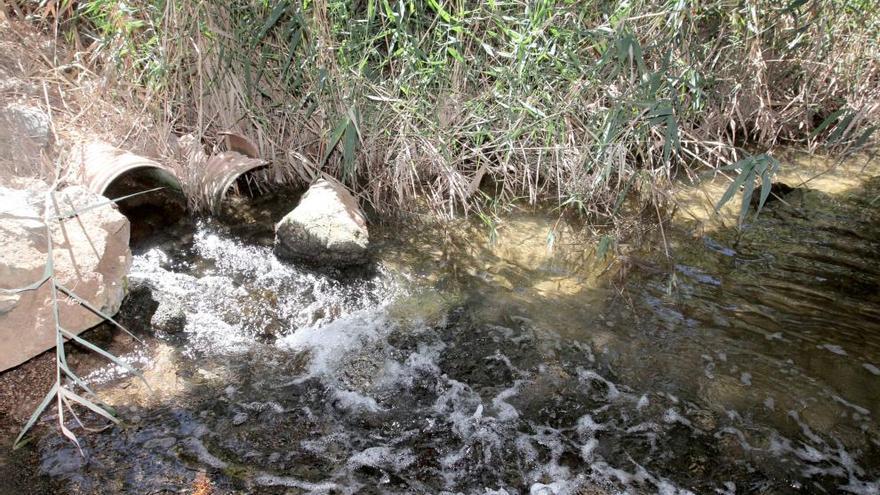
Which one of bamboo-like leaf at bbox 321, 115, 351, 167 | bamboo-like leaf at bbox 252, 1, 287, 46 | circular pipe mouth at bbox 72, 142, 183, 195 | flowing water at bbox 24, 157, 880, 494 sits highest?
bamboo-like leaf at bbox 252, 1, 287, 46

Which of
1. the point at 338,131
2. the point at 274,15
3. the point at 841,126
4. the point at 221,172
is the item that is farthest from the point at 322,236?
the point at 841,126

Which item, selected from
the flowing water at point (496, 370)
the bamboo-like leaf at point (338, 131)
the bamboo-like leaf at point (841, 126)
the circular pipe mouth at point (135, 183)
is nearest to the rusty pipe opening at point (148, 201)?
the circular pipe mouth at point (135, 183)

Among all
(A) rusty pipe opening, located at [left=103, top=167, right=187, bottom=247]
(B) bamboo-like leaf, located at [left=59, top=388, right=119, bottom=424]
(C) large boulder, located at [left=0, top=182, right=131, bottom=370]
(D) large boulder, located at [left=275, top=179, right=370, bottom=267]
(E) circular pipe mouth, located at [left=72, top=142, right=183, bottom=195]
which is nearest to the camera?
(B) bamboo-like leaf, located at [left=59, top=388, right=119, bottom=424]

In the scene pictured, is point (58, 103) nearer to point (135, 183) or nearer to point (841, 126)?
point (135, 183)

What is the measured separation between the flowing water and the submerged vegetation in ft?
1.41

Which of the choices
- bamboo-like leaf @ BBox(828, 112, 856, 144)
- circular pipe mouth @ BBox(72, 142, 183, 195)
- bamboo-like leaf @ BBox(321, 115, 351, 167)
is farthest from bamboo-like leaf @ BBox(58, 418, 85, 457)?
bamboo-like leaf @ BBox(828, 112, 856, 144)

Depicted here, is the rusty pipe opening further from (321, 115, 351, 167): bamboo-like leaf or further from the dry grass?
(321, 115, 351, 167): bamboo-like leaf

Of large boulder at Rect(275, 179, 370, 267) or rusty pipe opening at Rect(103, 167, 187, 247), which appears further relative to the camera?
rusty pipe opening at Rect(103, 167, 187, 247)

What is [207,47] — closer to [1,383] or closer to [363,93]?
[363,93]

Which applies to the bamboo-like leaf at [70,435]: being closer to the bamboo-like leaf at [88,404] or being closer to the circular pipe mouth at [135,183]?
the bamboo-like leaf at [88,404]

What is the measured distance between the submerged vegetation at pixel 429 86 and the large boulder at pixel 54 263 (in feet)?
3.70

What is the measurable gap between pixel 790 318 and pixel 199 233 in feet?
9.21

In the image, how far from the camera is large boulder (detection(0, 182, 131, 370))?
225 cm

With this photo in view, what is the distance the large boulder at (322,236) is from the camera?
10.3 feet
